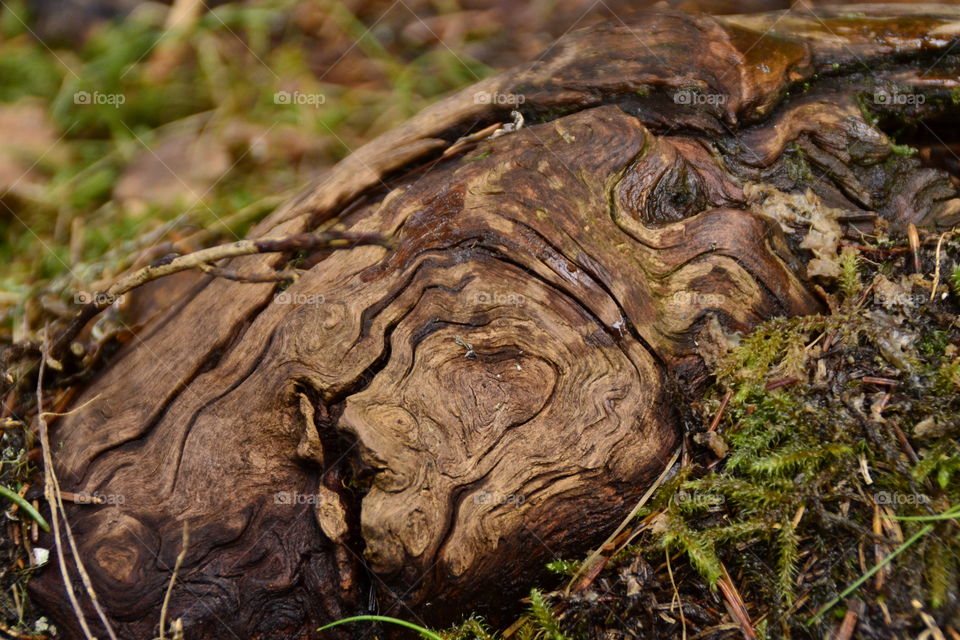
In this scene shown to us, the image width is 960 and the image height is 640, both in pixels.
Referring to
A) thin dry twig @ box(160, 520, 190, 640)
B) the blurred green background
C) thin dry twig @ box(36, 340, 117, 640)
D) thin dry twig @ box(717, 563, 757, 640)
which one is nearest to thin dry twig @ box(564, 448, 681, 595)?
thin dry twig @ box(717, 563, 757, 640)

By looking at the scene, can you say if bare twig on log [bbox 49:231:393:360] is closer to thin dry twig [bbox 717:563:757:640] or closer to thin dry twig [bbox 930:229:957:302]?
thin dry twig [bbox 717:563:757:640]

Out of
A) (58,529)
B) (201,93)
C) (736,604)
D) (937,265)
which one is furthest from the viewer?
(201,93)

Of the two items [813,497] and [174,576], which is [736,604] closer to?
[813,497]

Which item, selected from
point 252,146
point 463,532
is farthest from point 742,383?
point 252,146

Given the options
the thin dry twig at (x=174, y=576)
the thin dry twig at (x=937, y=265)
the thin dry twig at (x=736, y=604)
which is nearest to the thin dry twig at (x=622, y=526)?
the thin dry twig at (x=736, y=604)

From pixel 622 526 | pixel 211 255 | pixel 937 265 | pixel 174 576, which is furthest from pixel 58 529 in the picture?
pixel 937 265

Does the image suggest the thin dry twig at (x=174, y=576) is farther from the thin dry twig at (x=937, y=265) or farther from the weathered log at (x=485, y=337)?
the thin dry twig at (x=937, y=265)

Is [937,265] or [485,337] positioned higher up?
[485,337]

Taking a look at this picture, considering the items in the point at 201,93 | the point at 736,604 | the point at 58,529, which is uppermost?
the point at 201,93
